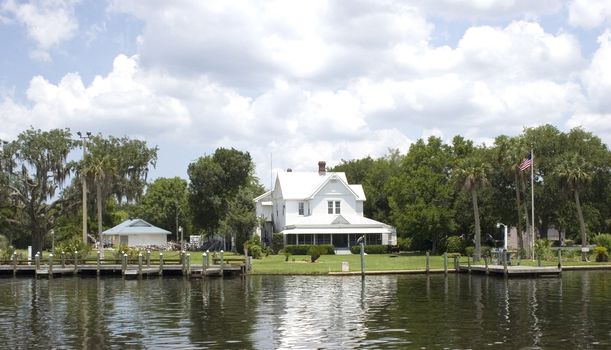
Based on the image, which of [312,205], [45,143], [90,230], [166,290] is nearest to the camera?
[166,290]

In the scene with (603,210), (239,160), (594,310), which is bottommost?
(594,310)

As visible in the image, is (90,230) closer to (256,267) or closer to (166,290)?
(256,267)

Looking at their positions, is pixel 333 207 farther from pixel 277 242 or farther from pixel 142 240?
pixel 142 240

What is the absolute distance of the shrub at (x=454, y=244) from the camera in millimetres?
73625

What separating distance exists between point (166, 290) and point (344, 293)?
37.6 feet

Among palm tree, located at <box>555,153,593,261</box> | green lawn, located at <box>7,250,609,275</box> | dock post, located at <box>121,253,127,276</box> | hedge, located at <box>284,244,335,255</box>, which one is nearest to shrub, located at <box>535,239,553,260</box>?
green lawn, located at <box>7,250,609,275</box>

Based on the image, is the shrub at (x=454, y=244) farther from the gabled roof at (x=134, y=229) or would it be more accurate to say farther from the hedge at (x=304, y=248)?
the gabled roof at (x=134, y=229)

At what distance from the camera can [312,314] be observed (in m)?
33.6

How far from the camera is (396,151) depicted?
130 metres

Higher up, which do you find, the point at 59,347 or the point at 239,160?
the point at 239,160

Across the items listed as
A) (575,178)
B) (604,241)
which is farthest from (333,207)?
(604,241)

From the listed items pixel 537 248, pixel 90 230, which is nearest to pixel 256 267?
pixel 537 248

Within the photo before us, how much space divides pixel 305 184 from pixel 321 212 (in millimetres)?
4876

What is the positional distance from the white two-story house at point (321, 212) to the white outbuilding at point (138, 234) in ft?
52.6
